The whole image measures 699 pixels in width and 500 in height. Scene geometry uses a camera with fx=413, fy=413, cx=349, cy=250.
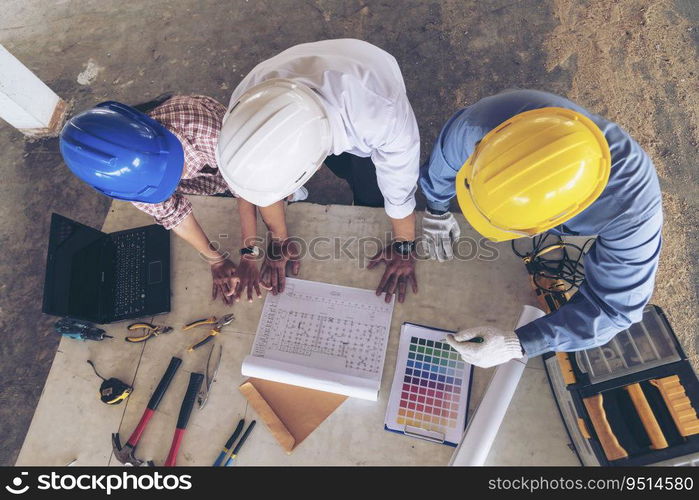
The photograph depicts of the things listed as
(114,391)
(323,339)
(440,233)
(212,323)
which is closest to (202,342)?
A: (212,323)

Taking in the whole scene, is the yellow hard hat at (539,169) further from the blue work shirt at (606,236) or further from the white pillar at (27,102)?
the white pillar at (27,102)

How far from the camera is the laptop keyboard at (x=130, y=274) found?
146 centimetres

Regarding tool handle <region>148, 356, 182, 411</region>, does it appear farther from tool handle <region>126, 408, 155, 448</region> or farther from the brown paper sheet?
the brown paper sheet

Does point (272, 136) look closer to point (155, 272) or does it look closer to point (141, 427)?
point (155, 272)

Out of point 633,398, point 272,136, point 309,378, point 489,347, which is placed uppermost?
point 272,136

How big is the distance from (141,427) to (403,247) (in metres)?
1.03

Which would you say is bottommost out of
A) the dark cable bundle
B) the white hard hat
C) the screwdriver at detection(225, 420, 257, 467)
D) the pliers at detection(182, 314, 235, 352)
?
the screwdriver at detection(225, 420, 257, 467)

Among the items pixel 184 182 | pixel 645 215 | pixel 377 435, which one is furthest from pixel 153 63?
pixel 645 215

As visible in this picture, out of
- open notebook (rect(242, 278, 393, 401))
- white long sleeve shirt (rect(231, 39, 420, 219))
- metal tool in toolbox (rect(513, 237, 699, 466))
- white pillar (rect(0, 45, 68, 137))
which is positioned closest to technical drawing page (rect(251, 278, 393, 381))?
open notebook (rect(242, 278, 393, 401))

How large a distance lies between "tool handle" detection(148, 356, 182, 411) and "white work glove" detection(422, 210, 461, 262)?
95 centimetres

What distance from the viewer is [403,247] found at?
143 centimetres

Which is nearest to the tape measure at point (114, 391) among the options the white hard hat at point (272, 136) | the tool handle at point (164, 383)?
the tool handle at point (164, 383)

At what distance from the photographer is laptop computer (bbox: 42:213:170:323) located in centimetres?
129

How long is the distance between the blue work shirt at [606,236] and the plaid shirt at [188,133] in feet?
2.48
